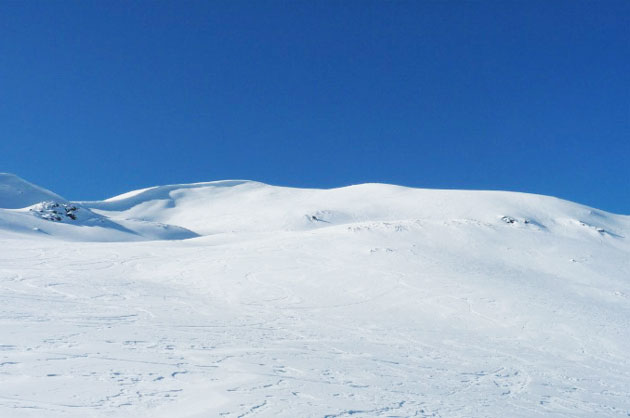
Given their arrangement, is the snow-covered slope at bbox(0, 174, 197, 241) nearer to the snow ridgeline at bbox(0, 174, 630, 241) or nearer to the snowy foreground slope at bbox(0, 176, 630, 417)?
the snow ridgeline at bbox(0, 174, 630, 241)

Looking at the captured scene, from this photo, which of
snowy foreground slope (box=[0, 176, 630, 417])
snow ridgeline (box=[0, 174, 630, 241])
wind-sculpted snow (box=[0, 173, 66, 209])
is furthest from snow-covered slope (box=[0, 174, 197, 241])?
wind-sculpted snow (box=[0, 173, 66, 209])

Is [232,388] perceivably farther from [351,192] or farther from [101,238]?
[351,192]

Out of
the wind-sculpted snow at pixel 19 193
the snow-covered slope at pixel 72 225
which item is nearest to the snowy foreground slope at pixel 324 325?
the snow-covered slope at pixel 72 225

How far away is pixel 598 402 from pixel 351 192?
6448 centimetres

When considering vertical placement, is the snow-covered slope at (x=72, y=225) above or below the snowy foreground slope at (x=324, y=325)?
above

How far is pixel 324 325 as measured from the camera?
12438 millimetres

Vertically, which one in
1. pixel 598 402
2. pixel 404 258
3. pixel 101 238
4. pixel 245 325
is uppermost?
pixel 101 238

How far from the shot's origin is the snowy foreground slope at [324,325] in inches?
261

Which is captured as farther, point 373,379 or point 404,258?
point 404,258

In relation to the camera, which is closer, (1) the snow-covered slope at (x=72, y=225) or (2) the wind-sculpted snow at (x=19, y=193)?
(1) the snow-covered slope at (x=72, y=225)

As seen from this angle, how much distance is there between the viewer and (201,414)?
5680 millimetres

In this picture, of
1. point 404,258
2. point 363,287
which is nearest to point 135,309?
point 363,287

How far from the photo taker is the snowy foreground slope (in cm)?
662

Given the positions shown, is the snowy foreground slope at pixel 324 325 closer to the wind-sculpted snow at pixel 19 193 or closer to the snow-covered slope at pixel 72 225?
the snow-covered slope at pixel 72 225
